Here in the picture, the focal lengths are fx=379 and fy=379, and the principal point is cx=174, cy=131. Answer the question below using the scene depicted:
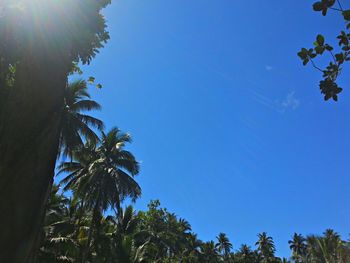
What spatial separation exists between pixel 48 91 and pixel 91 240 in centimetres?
2652

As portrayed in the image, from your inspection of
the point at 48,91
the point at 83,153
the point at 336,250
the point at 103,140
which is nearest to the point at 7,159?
the point at 48,91

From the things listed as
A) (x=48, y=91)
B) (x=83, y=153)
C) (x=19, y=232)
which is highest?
(x=83, y=153)

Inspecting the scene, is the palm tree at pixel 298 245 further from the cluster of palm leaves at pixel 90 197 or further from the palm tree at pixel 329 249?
the cluster of palm leaves at pixel 90 197

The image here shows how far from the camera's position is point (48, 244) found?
21.2 meters

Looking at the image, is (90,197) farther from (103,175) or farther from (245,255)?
(245,255)

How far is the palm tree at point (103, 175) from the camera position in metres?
27.2

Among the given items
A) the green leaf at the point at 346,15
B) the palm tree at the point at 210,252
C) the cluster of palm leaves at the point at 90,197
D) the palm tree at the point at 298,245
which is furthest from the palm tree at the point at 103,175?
the palm tree at the point at 298,245

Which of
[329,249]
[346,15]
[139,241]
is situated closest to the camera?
[346,15]

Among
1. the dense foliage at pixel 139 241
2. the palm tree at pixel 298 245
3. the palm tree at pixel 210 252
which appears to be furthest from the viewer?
the palm tree at pixel 298 245

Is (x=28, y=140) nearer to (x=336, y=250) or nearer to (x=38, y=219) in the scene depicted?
(x=38, y=219)

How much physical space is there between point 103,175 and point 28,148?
2622 centimetres

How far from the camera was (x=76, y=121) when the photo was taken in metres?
25.2

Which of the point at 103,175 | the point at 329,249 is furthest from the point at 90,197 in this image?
the point at 329,249

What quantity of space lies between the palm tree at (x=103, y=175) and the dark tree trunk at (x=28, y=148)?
2431 cm
